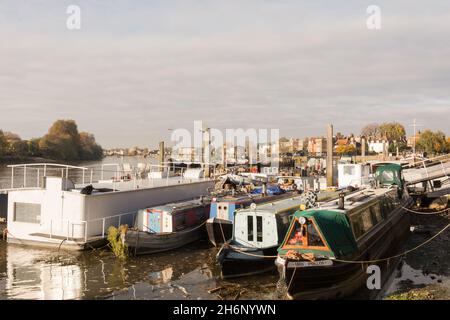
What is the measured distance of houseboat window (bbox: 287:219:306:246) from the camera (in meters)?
15.2

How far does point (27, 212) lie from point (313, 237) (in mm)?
18495

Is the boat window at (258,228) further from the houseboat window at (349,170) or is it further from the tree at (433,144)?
the tree at (433,144)

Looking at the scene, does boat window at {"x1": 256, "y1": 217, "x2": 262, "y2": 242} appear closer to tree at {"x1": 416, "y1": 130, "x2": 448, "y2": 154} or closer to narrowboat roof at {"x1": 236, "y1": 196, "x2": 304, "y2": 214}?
narrowboat roof at {"x1": 236, "y1": 196, "x2": 304, "y2": 214}

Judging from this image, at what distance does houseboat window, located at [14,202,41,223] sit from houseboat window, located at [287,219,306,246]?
16625 mm

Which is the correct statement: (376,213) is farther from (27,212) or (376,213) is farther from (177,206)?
(27,212)

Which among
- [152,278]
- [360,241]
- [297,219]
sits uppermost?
[297,219]

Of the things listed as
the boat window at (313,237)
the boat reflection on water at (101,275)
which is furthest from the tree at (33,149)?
the boat window at (313,237)

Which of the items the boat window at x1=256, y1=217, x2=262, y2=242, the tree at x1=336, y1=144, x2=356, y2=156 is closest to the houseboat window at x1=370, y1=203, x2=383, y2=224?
the boat window at x1=256, y1=217, x2=262, y2=242

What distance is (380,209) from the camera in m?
22.6

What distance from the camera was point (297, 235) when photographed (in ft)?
50.7

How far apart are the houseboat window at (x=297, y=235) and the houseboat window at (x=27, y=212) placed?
16.6 m
